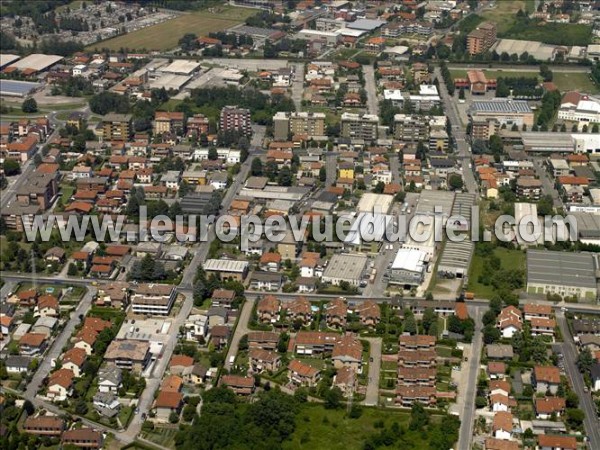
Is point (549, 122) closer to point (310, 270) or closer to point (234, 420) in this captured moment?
point (310, 270)

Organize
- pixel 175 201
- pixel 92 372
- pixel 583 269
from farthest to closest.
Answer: pixel 175 201, pixel 583 269, pixel 92 372

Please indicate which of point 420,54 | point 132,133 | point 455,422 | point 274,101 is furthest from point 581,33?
point 455,422

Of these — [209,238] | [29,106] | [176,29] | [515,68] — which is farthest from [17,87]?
[515,68]

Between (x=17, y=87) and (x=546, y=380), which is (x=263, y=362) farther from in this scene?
(x=17, y=87)

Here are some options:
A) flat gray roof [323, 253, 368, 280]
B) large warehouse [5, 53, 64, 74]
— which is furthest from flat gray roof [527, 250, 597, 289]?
large warehouse [5, 53, 64, 74]

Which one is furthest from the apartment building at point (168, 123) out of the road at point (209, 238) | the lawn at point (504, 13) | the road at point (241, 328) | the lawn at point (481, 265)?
the lawn at point (504, 13)

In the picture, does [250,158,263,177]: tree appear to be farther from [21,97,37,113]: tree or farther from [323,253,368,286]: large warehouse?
[21,97,37,113]: tree
